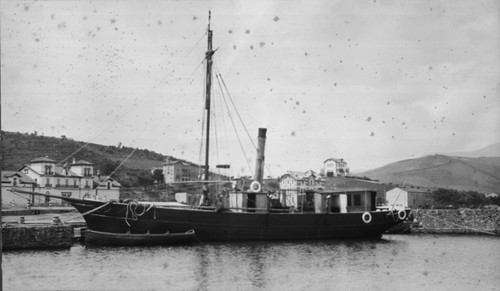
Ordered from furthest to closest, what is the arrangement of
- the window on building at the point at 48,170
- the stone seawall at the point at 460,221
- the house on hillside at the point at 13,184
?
the window on building at the point at 48,170
the house on hillside at the point at 13,184
the stone seawall at the point at 460,221

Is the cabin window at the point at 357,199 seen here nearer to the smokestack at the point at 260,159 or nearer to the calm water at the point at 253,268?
the calm water at the point at 253,268

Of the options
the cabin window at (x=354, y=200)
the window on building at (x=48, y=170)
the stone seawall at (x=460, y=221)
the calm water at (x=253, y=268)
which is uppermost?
the window on building at (x=48, y=170)

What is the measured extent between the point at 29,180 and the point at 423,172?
134ft

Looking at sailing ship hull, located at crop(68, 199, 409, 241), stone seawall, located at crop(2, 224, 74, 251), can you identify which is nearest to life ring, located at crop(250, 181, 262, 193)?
sailing ship hull, located at crop(68, 199, 409, 241)

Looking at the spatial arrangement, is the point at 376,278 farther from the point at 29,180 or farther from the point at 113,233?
the point at 29,180

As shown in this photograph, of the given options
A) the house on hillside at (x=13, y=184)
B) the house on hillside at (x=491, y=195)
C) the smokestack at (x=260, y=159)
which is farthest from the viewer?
the house on hillside at (x=491, y=195)

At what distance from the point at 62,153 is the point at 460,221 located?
177 feet

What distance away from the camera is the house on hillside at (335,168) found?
65688 mm

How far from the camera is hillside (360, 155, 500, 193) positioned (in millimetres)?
34125

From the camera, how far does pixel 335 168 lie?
2680 inches

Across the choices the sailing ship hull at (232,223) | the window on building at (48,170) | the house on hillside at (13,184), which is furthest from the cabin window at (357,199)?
the window on building at (48,170)

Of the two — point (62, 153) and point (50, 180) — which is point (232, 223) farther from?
point (62, 153)

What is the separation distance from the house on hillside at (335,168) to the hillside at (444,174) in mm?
5013

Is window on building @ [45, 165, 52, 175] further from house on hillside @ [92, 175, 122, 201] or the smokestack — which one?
the smokestack
